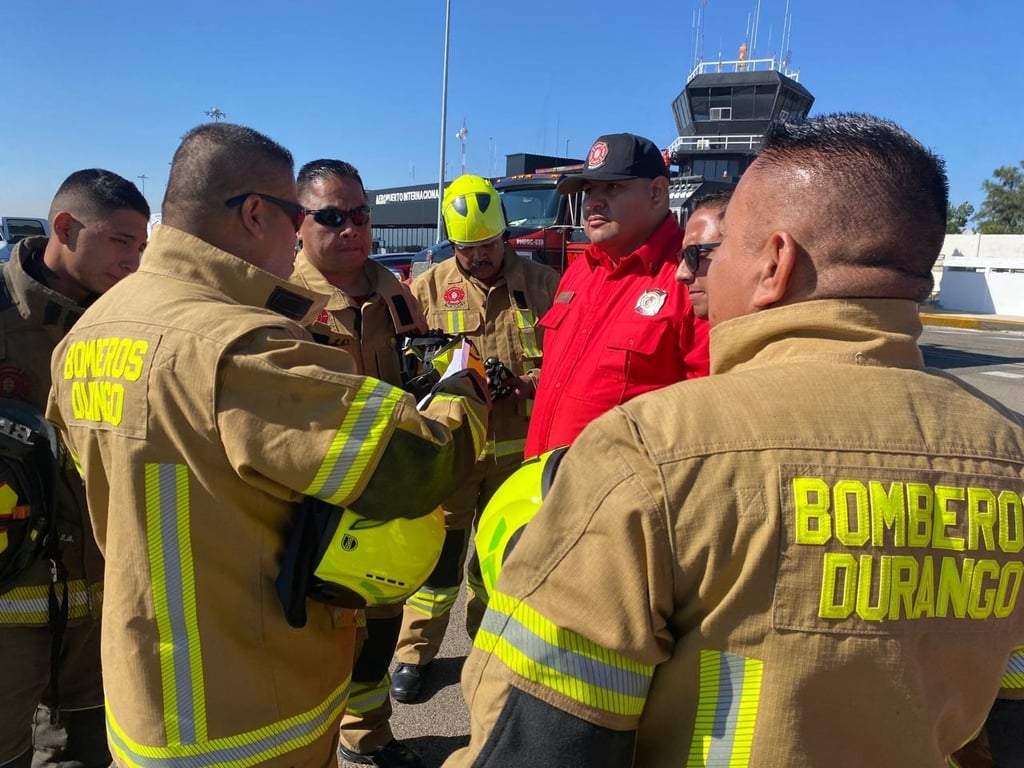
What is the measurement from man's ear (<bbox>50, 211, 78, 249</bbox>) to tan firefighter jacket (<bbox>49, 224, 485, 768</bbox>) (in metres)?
1.00

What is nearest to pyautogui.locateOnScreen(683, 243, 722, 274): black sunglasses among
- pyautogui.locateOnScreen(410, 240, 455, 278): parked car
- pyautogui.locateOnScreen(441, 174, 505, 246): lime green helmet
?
pyautogui.locateOnScreen(441, 174, 505, 246): lime green helmet

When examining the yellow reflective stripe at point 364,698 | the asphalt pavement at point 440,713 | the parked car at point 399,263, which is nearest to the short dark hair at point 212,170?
the yellow reflective stripe at point 364,698

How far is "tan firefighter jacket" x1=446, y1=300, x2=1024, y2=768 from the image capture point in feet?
2.74

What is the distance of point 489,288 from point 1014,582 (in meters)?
3.09

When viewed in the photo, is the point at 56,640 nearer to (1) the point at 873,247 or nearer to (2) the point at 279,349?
(2) the point at 279,349

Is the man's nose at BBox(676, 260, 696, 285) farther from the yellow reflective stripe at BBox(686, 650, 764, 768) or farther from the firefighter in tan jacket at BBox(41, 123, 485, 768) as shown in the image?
the yellow reflective stripe at BBox(686, 650, 764, 768)

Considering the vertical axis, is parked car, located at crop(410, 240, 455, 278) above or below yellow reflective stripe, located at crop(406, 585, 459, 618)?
above

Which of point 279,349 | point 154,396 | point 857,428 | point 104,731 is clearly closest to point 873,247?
point 857,428

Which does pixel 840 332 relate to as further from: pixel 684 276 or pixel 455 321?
pixel 455 321

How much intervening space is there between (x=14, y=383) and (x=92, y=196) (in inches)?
28.8

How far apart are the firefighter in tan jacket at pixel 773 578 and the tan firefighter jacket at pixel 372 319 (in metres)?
2.20

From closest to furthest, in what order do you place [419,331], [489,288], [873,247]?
[873,247] < [419,331] < [489,288]

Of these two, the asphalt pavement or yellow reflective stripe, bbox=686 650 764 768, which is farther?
the asphalt pavement

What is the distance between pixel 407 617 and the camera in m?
3.39
